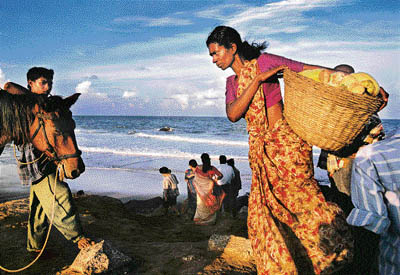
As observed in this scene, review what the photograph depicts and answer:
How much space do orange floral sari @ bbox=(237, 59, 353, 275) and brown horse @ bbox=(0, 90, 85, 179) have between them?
6.27 ft

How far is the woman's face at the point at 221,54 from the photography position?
2.74 m

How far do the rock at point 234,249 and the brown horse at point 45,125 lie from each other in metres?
2.11

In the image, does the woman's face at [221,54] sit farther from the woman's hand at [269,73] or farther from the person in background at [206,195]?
the person in background at [206,195]

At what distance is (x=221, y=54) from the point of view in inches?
108

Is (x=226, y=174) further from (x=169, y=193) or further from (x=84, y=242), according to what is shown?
(x=84, y=242)

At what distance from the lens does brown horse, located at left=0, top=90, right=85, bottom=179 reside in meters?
3.35

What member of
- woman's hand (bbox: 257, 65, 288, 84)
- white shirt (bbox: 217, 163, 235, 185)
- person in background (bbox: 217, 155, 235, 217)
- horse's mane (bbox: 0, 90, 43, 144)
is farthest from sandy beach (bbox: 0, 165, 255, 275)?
woman's hand (bbox: 257, 65, 288, 84)

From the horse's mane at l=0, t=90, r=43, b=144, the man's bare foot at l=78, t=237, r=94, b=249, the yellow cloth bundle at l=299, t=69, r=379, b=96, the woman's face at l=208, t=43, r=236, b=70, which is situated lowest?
the man's bare foot at l=78, t=237, r=94, b=249

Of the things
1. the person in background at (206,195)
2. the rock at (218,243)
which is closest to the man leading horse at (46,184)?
the rock at (218,243)

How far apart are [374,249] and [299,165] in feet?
4.03

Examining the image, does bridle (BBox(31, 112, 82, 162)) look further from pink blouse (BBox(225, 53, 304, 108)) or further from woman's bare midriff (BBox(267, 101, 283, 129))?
woman's bare midriff (BBox(267, 101, 283, 129))

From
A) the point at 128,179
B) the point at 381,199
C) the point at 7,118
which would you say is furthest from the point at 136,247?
the point at 128,179

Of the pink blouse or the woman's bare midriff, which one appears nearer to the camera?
the pink blouse

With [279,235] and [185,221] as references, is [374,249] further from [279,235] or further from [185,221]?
[185,221]
